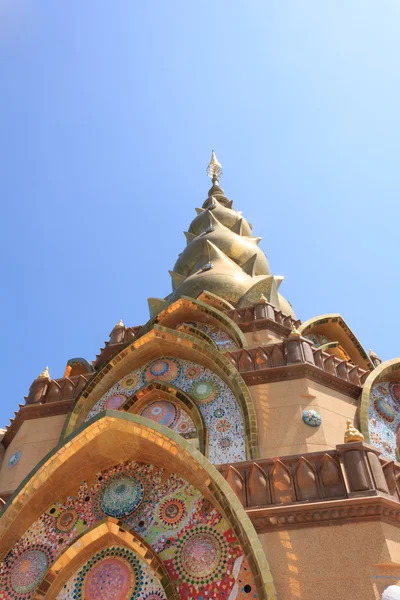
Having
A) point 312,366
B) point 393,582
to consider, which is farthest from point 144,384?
point 393,582

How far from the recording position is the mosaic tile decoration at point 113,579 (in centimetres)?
777

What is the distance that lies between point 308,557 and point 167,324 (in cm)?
793

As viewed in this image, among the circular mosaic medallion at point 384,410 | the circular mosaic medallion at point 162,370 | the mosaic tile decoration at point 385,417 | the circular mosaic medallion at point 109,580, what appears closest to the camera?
the circular mosaic medallion at point 109,580

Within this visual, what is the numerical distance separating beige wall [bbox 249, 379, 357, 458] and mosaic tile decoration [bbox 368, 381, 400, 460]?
573mm

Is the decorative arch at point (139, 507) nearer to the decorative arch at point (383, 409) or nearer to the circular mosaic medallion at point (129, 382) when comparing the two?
the circular mosaic medallion at point (129, 382)

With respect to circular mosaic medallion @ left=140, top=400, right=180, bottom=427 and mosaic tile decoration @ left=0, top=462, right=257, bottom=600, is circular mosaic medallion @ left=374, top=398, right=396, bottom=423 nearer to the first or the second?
circular mosaic medallion @ left=140, top=400, right=180, bottom=427

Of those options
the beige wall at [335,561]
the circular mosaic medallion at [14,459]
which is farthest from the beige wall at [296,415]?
the circular mosaic medallion at [14,459]

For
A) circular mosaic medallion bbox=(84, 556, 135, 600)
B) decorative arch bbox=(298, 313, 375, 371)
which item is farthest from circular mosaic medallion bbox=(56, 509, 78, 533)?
decorative arch bbox=(298, 313, 375, 371)

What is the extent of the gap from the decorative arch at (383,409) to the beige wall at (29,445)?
6344mm

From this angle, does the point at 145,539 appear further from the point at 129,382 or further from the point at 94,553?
the point at 129,382

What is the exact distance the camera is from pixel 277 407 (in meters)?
10.2

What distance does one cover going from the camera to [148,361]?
40.8 feet

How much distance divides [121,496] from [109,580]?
1200 millimetres

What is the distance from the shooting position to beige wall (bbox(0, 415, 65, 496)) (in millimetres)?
10852
